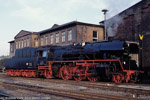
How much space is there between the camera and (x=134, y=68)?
13812mm

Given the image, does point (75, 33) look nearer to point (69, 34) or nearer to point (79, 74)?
point (69, 34)

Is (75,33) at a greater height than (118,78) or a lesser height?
greater

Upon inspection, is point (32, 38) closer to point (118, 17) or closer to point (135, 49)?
point (118, 17)

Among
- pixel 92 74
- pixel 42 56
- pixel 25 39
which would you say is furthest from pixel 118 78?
pixel 25 39

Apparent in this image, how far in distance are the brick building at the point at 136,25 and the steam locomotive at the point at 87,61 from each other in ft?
16.9

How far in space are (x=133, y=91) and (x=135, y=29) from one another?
12806 millimetres

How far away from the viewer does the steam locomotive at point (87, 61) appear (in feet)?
44.2

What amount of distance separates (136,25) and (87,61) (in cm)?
907

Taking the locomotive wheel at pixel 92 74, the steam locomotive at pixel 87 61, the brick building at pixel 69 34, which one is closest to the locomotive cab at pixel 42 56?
the steam locomotive at pixel 87 61

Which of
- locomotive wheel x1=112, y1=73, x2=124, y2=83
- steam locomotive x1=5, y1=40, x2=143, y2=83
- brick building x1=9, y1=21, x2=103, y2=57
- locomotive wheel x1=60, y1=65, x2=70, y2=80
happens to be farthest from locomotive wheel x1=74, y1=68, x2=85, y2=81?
brick building x1=9, y1=21, x2=103, y2=57

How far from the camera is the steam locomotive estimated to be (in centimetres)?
1347

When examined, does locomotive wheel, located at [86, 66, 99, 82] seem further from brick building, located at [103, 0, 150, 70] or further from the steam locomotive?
brick building, located at [103, 0, 150, 70]

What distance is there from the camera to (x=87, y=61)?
15117mm

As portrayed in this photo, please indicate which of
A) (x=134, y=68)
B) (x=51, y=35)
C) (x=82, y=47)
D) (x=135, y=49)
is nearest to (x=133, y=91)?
(x=134, y=68)
